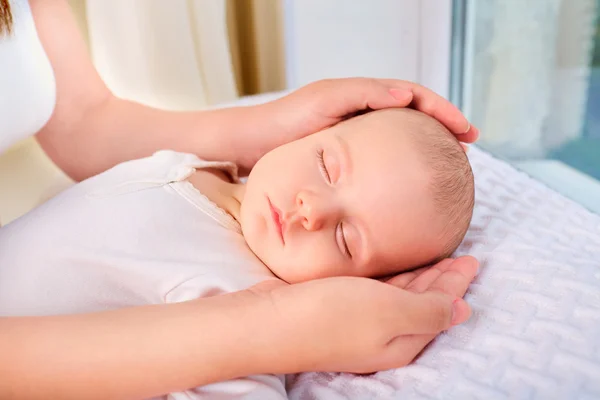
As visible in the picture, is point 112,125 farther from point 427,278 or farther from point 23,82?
point 427,278

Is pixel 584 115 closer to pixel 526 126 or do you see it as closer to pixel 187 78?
pixel 526 126

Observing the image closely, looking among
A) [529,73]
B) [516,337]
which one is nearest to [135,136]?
[516,337]

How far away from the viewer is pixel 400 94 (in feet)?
3.68

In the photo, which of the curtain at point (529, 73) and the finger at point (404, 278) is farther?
the curtain at point (529, 73)

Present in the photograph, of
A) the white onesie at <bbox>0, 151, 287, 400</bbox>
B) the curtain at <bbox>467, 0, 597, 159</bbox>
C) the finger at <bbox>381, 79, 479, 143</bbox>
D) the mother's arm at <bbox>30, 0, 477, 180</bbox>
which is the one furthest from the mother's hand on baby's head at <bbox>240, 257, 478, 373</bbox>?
the curtain at <bbox>467, 0, 597, 159</bbox>

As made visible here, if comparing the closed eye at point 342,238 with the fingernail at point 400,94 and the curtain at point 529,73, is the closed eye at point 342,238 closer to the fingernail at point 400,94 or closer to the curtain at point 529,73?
the fingernail at point 400,94

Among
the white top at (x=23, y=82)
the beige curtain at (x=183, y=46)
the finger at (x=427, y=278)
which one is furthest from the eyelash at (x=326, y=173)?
the beige curtain at (x=183, y=46)

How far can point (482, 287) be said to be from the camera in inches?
35.5

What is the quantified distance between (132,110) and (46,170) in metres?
0.47

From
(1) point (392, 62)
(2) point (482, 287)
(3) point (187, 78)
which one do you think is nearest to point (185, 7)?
(3) point (187, 78)

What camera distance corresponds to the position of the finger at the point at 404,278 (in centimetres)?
95

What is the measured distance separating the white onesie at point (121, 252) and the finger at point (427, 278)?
24 centimetres

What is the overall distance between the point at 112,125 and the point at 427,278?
2.73 ft

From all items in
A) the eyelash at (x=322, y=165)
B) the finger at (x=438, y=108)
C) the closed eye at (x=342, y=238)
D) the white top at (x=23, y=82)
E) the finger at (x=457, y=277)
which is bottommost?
the finger at (x=457, y=277)
